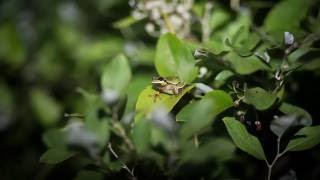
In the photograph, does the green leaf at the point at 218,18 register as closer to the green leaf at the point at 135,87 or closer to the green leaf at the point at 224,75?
the green leaf at the point at 135,87

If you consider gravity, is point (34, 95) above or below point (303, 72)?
below

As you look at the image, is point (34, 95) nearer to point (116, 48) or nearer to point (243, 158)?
point (116, 48)

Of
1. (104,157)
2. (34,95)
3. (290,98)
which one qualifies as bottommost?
(34,95)

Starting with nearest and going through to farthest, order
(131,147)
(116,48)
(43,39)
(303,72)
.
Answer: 1. (131,147)
2. (303,72)
3. (116,48)
4. (43,39)

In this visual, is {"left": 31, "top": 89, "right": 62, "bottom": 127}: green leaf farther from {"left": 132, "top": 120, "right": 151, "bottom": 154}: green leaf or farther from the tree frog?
{"left": 132, "top": 120, "right": 151, "bottom": 154}: green leaf

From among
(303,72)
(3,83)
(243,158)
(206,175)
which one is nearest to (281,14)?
(303,72)

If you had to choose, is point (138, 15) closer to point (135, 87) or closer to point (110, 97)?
point (135, 87)
